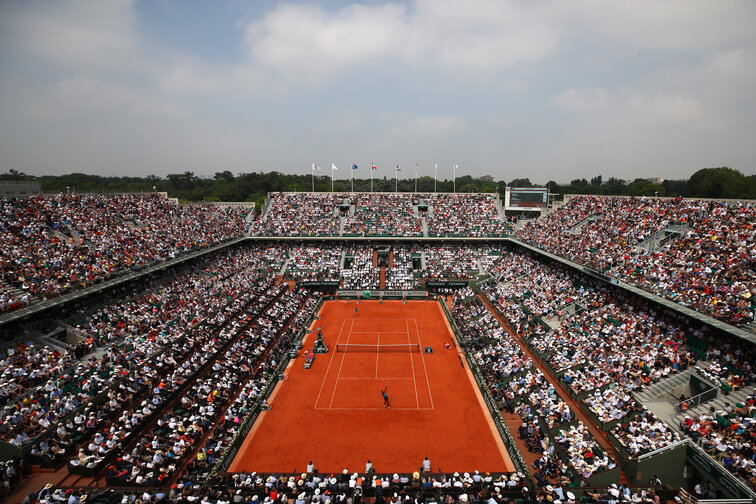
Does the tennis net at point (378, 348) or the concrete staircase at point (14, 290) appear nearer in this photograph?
the concrete staircase at point (14, 290)

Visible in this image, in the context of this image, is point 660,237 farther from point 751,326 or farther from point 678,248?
point 751,326

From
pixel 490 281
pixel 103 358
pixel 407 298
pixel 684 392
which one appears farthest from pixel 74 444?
pixel 490 281

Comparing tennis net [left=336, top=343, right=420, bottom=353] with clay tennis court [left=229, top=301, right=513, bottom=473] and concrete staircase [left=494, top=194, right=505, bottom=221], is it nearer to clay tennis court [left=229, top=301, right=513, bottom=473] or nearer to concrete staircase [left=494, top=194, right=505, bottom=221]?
clay tennis court [left=229, top=301, right=513, bottom=473]

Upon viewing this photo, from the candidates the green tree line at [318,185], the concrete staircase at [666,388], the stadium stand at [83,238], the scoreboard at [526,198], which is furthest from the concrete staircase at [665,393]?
the green tree line at [318,185]

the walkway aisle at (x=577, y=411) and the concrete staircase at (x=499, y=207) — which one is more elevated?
the concrete staircase at (x=499, y=207)

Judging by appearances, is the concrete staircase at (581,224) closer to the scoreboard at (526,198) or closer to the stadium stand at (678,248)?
the stadium stand at (678,248)

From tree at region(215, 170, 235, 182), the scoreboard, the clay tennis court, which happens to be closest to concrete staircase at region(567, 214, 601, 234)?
the scoreboard
